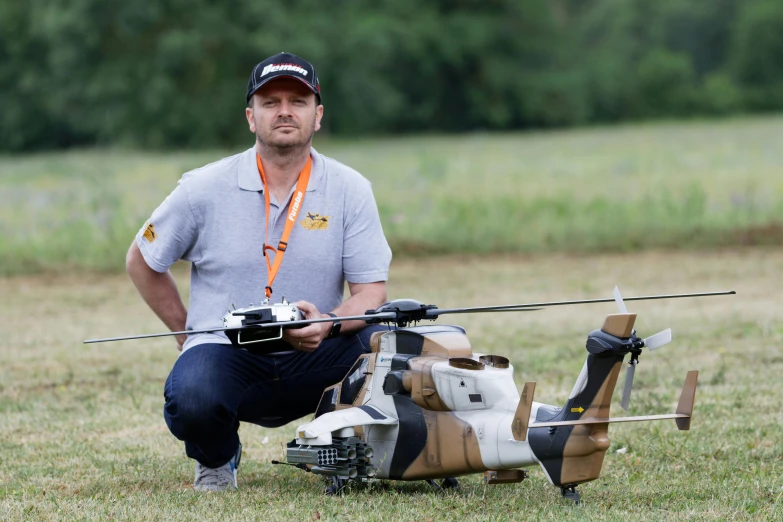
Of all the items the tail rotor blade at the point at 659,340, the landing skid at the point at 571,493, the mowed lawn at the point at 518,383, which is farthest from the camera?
the mowed lawn at the point at 518,383

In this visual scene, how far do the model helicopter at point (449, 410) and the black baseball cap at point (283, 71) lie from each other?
1.11 metres

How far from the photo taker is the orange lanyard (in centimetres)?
538

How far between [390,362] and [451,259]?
11.9 metres

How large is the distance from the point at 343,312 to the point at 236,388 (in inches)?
24.1

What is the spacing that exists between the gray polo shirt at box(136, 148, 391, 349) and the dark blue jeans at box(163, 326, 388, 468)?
0.54ft

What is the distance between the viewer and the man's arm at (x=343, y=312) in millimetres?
5117

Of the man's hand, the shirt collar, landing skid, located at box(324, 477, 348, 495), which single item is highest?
the shirt collar

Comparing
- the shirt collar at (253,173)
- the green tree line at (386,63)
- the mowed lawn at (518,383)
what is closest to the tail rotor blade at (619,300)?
the mowed lawn at (518,383)

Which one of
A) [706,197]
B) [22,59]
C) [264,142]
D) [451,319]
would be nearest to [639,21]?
[22,59]

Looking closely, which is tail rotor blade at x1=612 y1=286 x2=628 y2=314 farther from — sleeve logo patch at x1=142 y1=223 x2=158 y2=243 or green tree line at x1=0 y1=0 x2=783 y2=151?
green tree line at x1=0 y1=0 x2=783 y2=151

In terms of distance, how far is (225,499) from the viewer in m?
5.21

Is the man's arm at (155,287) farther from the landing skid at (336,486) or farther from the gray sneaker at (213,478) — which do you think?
the landing skid at (336,486)

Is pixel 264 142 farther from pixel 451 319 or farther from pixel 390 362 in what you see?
pixel 451 319

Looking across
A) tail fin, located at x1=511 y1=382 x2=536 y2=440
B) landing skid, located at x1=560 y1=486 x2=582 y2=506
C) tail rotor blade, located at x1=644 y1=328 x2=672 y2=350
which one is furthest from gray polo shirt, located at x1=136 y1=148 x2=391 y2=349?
tail rotor blade, located at x1=644 y1=328 x2=672 y2=350
